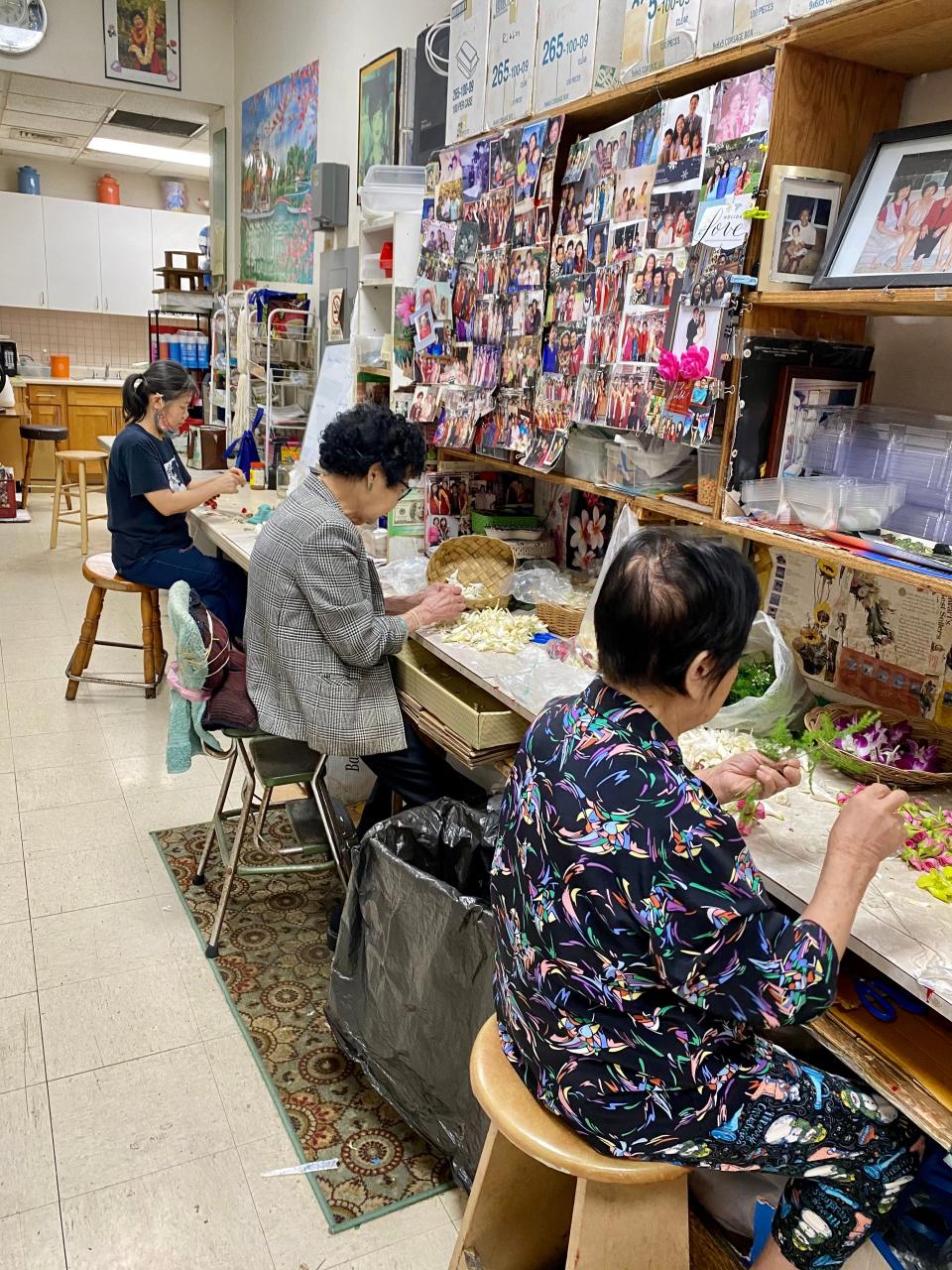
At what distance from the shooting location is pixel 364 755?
2484 millimetres

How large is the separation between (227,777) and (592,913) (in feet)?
5.83

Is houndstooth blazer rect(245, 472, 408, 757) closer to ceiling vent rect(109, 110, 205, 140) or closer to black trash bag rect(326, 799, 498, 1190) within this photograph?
Answer: black trash bag rect(326, 799, 498, 1190)

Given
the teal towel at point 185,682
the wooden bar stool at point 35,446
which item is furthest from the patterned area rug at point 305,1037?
the wooden bar stool at point 35,446

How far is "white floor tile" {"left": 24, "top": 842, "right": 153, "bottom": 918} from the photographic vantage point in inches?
110

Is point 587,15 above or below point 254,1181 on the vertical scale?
above

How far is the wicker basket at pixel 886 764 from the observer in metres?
1.69

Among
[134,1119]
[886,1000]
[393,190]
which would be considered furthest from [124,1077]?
[393,190]

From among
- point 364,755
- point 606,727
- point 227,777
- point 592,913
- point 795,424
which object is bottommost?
point 227,777

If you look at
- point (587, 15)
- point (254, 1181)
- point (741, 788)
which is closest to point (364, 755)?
point (254, 1181)

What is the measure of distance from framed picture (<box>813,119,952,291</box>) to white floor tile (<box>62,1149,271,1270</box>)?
2025mm

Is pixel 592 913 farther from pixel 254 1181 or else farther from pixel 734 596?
pixel 254 1181

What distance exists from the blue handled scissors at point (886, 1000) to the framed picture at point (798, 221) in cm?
123

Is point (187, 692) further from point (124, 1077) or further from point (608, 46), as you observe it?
point (608, 46)

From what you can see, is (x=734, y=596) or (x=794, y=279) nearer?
(x=734, y=596)
